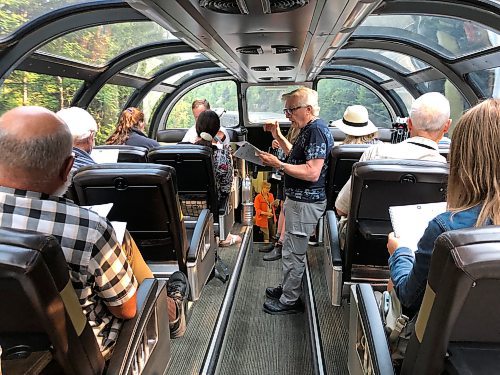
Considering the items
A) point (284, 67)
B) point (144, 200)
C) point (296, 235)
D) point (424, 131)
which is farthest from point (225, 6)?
point (284, 67)

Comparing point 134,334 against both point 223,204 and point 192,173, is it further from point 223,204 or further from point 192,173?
point 223,204

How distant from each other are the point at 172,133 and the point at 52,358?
698 centimetres

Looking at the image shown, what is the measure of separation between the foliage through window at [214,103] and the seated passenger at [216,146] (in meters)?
2.72

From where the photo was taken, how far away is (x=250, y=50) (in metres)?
3.77

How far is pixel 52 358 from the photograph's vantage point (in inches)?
47.5

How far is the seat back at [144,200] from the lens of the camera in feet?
7.80

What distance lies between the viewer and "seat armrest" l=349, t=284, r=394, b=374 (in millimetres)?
1520

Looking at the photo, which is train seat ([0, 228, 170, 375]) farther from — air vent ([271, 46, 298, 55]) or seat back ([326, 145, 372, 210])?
air vent ([271, 46, 298, 55])

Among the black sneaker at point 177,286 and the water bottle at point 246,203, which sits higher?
the black sneaker at point 177,286

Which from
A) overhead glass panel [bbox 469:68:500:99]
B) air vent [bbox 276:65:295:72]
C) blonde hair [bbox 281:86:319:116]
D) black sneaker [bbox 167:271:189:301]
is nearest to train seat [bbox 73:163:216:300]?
black sneaker [bbox 167:271:189:301]

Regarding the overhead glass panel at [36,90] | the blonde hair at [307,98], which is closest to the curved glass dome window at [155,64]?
the overhead glass panel at [36,90]

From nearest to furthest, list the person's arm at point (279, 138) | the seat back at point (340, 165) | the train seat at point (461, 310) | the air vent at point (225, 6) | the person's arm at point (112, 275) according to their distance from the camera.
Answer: the train seat at point (461, 310)
the person's arm at point (112, 275)
the air vent at point (225, 6)
the seat back at point (340, 165)
the person's arm at point (279, 138)

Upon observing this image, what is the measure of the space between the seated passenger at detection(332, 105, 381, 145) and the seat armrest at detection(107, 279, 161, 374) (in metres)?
2.73

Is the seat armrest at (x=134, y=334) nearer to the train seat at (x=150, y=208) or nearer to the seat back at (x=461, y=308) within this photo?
the train seat at (x=150, y=208)
